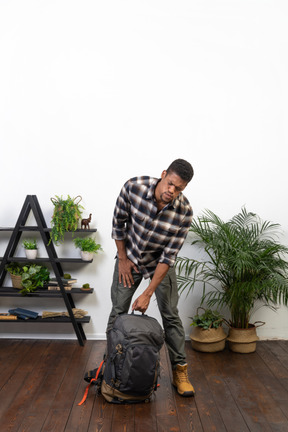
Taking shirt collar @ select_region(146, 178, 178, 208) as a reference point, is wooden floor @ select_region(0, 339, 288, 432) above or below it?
below

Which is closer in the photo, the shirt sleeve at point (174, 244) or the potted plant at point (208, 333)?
the shirt sleeve at point (174, 244)

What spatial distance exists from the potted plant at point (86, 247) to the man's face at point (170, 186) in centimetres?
122

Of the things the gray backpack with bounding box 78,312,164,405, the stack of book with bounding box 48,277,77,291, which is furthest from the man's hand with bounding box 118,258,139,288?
the stack of book with bounding box 48,277,77,291

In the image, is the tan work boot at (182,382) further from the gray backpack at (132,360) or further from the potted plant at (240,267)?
the potted plant at (240,267)

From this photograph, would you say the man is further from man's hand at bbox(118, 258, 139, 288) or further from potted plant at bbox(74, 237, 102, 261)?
potted plant at bbox(74, 237, 102, 261)

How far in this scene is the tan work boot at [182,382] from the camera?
2.72m

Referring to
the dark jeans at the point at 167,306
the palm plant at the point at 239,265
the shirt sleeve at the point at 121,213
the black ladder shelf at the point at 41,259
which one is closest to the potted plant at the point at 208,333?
the palm plant at the point at 239,265

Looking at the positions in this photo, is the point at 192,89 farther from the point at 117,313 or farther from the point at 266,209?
the point at 117,313

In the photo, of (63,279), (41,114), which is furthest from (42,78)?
(63,279)

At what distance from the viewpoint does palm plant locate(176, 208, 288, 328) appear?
3.36 meters

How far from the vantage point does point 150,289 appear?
268 centimetres

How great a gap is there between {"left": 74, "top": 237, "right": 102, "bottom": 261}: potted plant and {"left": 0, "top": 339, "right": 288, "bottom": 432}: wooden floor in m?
0.70

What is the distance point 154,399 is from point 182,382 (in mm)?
203

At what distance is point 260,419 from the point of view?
2.47 meters
